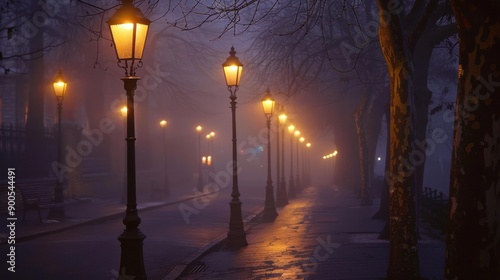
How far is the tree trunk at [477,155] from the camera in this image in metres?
6.07

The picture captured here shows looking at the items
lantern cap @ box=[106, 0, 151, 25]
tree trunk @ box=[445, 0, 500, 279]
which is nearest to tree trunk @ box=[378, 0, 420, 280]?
lantern cap @ box=[106, 0, 151, 25]

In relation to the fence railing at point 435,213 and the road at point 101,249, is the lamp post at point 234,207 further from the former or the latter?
the fence railing at point 435,213

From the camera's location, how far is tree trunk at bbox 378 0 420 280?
11.0 m

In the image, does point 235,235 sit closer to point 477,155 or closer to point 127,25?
point 127,25

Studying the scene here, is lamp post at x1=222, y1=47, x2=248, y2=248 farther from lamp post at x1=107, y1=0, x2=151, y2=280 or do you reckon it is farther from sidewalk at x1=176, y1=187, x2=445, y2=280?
lamp post at x1=107, y1=0, x2=151, y2=280

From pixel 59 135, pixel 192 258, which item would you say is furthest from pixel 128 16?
pixel 59 135

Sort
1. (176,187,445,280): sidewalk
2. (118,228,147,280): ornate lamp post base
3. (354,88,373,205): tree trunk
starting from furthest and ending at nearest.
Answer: (354,88,373,205): tree trunk, (176,187,445,280): sidewalk, (118,228,147,280): ornate lamp post base

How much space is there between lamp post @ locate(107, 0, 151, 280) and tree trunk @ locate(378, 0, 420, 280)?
3.86 meters

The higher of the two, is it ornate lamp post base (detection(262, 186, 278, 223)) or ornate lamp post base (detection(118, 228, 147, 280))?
ornate lamp post base (detection(118, 228, 147, 280))

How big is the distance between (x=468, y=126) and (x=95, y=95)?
41.0 m

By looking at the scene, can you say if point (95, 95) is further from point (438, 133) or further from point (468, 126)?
point (468, 126)

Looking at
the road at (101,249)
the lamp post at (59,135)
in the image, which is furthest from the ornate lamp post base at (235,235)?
the lamp post at (59,135)

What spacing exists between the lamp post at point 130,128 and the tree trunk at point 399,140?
386 cm

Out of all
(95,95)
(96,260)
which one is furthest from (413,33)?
(95,95)
